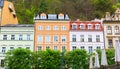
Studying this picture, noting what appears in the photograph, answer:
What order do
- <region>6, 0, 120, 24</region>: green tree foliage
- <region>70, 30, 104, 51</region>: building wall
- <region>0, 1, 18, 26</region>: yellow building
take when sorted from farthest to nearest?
1. <region>6, 0, 120, 24</region>: green tree foliage
2. <region>0, 1, 18, 26</region>: yellow building
3. <region>70, 30, 104, 51</region>: building wall

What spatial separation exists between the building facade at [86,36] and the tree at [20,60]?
9469 mm

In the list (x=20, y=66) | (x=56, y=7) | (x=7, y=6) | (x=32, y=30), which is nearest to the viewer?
(x=20, y=66)

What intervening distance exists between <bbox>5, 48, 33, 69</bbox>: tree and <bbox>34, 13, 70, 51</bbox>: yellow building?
242 inches

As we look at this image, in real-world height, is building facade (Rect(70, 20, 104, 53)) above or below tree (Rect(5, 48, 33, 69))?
above

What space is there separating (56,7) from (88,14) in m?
8.23

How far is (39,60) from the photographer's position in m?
44.3

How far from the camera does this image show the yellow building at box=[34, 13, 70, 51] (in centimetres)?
5066

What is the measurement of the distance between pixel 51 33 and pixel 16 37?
604cm

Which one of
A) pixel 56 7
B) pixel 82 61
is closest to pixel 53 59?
pixel 82 61

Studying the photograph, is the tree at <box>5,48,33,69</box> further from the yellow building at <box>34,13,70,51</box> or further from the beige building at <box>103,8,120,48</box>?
the beige building at <box>103,8,120,48</box>

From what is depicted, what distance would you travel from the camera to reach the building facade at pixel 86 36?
51.0 m

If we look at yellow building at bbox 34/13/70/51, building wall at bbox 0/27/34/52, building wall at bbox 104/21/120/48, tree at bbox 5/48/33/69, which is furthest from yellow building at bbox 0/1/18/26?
building wall at bbox 104/21/120/48

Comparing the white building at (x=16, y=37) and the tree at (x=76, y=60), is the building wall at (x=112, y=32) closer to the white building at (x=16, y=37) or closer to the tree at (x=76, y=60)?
the tree at (x=76, y=60)

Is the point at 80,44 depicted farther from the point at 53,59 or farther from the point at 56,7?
the point at 56,7
